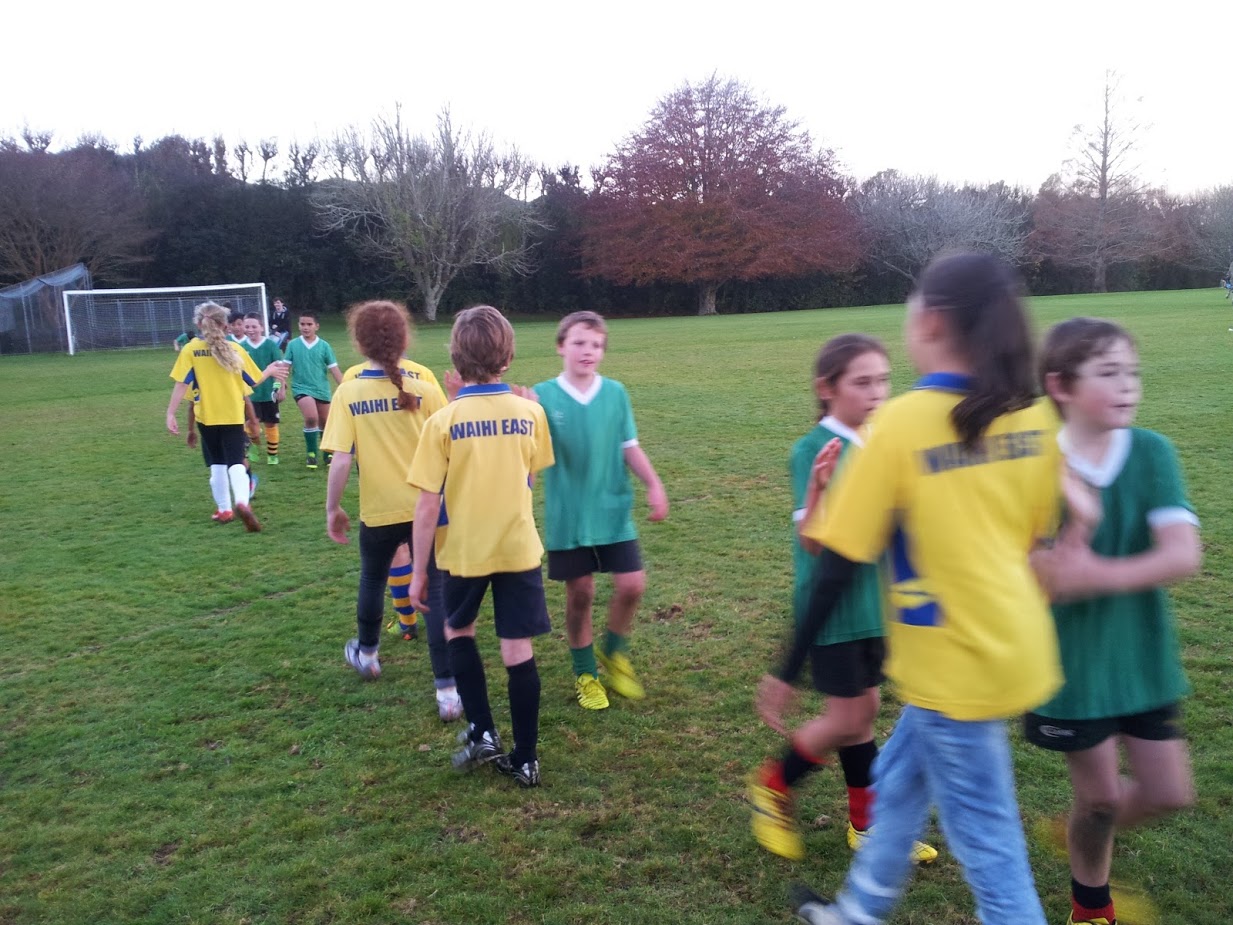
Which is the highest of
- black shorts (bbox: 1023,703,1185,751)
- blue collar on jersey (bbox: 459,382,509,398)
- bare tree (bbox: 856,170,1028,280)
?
bare tree (bbox: 856,170,1028,280)

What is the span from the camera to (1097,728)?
250 cm

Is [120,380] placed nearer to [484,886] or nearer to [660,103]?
[484,886]

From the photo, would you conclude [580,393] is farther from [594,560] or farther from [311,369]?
[311,369]

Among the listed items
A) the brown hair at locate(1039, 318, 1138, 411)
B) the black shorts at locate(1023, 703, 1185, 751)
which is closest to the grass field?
the black shorts at locate(1023, 703, 1185, 751)

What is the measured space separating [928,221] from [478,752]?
56.0 m

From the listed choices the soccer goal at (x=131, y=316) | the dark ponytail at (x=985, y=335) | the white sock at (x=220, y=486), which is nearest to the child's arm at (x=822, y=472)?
the dark ponytail at (x=985, y=335)

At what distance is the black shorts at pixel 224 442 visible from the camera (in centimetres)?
832

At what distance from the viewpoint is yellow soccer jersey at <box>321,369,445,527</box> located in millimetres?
4590

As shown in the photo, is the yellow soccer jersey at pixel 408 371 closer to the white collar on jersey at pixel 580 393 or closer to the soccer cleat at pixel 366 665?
the white collar on jersey at pixel 580 393

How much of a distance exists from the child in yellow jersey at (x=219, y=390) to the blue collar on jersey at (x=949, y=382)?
673 cm

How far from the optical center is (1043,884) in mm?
3061

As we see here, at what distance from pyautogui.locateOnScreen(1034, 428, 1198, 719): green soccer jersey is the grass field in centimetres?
89

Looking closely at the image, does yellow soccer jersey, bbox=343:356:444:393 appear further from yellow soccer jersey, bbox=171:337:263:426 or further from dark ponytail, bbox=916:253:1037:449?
yellow soccer jersey, bbox=171:337:263:426

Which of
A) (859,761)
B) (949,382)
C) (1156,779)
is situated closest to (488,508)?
(859,761)
